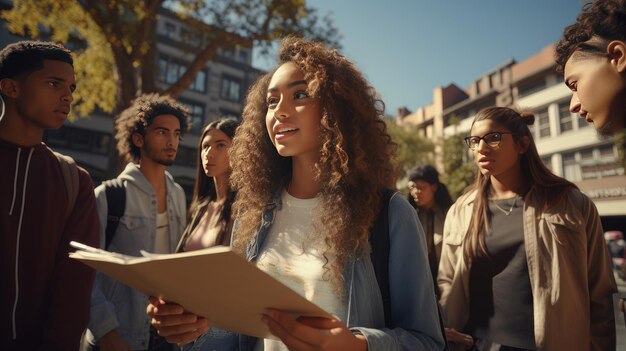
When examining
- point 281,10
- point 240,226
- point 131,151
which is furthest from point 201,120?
point 240,226

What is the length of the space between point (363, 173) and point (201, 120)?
3184 cm

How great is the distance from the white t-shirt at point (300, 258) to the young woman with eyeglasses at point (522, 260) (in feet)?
4.56

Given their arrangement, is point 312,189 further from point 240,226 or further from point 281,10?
point 281,10

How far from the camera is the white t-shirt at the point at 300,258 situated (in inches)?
62.9

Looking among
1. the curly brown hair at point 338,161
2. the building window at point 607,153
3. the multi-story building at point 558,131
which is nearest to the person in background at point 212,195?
the curly brown hair at point 338,161

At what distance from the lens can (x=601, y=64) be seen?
1649 millimetres

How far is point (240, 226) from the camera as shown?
2039 millimetres

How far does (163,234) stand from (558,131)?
27.6 m

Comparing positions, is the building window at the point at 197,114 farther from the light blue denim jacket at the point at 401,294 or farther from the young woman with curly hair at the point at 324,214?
the light blue denim jacket at the point at 401,294

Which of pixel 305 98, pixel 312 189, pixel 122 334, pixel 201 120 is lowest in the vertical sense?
pixel 122 334

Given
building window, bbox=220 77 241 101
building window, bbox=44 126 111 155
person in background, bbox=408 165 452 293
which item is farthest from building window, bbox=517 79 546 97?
building window, bbox=44 126 111 155

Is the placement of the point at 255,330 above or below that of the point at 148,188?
below

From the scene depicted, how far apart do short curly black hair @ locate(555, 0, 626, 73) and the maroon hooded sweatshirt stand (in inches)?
109

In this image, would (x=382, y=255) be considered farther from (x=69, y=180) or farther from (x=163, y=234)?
(x=163, y=234)
